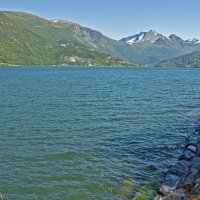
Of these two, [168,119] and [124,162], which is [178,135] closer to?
[168,119]

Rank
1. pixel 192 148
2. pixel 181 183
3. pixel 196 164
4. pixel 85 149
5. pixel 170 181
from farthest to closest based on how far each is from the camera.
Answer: pixel 192 148, pixel 85 149, pixel 196 164, pixel 170 181, pixel 181 183

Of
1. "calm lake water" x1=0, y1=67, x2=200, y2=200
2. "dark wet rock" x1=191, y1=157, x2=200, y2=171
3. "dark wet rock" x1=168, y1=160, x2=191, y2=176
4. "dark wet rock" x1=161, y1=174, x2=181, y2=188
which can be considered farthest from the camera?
"dark wet rock" x1=168, y1=160, x2=191, y2=176

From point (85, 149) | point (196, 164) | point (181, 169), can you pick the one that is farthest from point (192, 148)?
point (85, 149)

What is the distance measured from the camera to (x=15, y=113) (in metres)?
53.2

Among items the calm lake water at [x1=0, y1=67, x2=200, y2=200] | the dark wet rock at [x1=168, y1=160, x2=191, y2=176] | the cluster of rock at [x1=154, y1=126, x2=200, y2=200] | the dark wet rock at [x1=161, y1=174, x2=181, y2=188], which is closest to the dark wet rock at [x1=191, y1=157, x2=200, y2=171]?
the cluster of rock at [x1=154, y1=126, x2=200, y2=200]

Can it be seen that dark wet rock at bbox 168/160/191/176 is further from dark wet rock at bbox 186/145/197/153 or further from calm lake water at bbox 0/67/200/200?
dark wet rock at bbox 186/145/197/153

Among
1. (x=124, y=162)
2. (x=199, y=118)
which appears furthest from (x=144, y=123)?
(x=124, y=162)

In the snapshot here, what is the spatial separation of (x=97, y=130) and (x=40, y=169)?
52.7ft

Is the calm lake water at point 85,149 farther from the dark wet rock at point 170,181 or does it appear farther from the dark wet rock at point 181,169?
the dark wet rock at point 181,169

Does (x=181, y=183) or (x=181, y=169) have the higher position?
(x=181, y=183)

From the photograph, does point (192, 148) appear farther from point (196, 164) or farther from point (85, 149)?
point (85, 149)

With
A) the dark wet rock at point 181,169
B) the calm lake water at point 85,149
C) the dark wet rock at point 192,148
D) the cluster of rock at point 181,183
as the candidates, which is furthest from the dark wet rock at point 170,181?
the dark wet rock at point 192,148

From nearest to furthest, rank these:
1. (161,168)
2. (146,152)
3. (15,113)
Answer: (161,168) → (146,152) → (15,113)

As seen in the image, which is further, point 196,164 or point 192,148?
point 192,148
